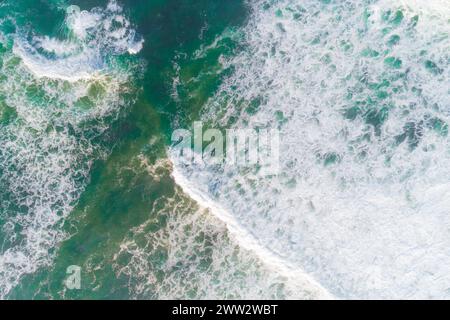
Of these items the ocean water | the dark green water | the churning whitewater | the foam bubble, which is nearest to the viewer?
the churning whitewater

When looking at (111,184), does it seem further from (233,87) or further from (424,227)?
(424,227)

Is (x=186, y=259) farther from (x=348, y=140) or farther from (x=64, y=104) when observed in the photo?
(x=64, y=104)

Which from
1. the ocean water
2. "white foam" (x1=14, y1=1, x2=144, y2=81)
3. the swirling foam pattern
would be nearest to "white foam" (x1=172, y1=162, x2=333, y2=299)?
the ocean water

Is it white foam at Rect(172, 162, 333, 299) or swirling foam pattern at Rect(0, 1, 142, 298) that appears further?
swirling foam pattern at Rect(0, 1, 142, 298)

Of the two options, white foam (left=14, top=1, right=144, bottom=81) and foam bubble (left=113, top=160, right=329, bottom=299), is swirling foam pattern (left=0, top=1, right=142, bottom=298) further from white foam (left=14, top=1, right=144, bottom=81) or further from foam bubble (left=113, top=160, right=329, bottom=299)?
foam bubble (left=113, top=160, right=329, bottom=299)

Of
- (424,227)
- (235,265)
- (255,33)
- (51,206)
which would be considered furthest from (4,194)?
(424,227)

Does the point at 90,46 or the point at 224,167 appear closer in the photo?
the point at 224,167

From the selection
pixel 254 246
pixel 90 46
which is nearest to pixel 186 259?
pixel 254 246
